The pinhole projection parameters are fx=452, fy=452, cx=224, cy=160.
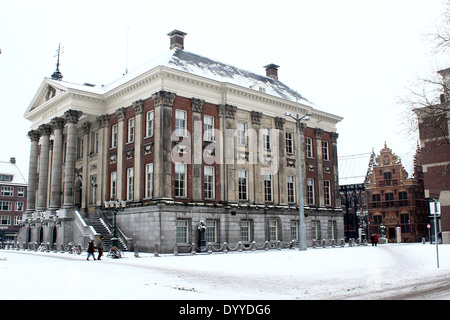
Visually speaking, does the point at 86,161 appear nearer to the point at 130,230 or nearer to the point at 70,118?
the point at 70,118

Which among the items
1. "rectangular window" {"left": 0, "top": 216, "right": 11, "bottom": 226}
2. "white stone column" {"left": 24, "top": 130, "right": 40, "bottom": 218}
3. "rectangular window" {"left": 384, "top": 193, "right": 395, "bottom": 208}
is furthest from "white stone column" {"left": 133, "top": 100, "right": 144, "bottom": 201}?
"rectangular window" {"left": 0, "top": 216, "right": 11, "bottom": 226}

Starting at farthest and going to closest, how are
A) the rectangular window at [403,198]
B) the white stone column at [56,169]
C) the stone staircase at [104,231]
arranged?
the rectangular window at [403,198] < the white stone column at [56,169] < the stone staircase at [104,231]

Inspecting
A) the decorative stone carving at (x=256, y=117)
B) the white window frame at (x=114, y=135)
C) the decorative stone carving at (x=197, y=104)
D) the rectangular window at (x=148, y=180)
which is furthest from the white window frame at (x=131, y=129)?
the decorative stone carving at (x=256, y=117)

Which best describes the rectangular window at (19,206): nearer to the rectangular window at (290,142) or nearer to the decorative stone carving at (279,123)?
the rectangular window at (290,142)

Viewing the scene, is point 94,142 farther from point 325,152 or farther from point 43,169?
point 325,152

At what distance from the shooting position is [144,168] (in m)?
36.3

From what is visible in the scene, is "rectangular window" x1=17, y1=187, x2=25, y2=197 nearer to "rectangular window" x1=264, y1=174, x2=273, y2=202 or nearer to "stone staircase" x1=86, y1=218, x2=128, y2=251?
"stone staircase" x1=86, y1=218, x2=128, y2=251

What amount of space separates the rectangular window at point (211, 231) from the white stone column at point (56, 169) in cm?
1370

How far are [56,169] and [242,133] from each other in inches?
671

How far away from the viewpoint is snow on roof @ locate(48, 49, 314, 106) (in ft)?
129

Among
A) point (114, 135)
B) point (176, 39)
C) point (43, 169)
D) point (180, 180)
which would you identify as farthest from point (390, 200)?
point (43, 169)

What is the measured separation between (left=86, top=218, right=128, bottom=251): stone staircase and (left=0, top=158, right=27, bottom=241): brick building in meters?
54.1

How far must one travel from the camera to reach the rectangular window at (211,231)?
36.8m
